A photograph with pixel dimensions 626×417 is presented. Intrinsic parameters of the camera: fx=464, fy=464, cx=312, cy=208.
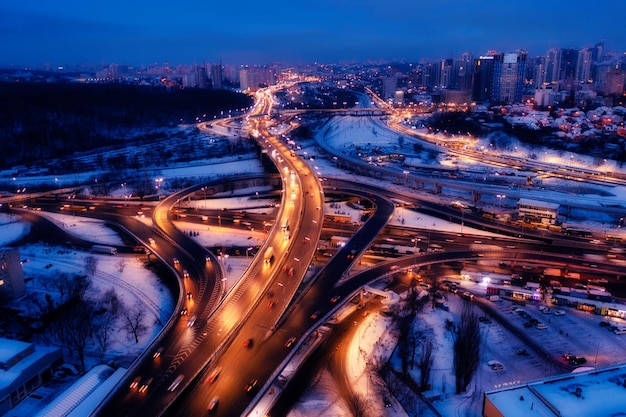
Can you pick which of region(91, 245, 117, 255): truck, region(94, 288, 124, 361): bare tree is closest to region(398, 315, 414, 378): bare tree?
region(94, 288, 124, 361): bare tree

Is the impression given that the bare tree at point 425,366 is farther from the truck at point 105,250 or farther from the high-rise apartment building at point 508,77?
the high-rise apartment building at point 508,77

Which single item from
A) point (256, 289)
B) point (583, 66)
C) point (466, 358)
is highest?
point (583, 66)

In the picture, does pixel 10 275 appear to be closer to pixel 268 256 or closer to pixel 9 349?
pixel 9 349

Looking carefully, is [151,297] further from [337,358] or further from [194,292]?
[337,358]

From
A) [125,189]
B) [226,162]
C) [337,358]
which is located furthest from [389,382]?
[226,162]

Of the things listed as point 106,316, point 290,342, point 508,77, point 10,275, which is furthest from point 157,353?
point 508,77

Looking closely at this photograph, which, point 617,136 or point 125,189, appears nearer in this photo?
point 125,189

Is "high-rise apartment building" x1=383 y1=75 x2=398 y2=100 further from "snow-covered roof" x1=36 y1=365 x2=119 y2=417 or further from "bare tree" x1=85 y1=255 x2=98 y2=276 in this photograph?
"snow-covered roof" x1=36 y1=365 x2=119 y2=417
